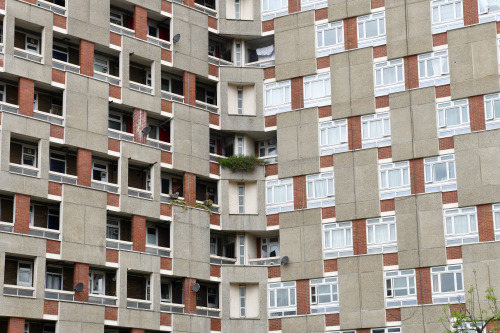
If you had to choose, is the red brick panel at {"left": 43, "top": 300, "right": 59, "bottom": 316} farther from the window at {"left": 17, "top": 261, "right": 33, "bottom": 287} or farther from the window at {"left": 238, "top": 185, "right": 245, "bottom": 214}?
the window at {"left": 238, "top": 185, "right": 245, "bottom": 214}

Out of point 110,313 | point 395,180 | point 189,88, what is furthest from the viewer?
point 189,88

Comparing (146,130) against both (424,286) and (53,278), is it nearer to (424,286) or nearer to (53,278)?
(53,278)

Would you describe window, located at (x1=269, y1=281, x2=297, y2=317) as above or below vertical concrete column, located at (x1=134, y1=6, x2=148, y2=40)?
below

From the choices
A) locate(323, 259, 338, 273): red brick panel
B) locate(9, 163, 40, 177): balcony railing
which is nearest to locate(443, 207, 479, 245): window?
locate(323, 259, 338, 273): red brick panel

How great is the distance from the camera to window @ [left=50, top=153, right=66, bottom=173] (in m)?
53.6

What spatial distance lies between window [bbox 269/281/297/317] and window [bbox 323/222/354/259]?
3016mm

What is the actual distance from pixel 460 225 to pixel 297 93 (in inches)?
532

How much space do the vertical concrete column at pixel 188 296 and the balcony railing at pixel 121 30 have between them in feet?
48.8

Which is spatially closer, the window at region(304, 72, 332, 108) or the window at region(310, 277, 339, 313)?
the window at region(310, 277, 339, 313)

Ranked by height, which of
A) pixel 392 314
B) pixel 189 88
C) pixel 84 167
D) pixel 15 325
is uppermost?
pixel 189 88

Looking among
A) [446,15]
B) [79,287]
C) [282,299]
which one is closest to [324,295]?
[282,299]

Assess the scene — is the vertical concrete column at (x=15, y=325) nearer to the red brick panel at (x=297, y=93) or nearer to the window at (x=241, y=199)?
the window at (x=241, y=199)

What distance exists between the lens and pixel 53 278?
51.8 m

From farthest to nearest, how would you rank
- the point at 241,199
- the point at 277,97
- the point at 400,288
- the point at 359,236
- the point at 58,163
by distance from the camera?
the point at 277,97 < the point at 241,199 < the point at 359,236 < the point at 400,288 < the point at 58,163
